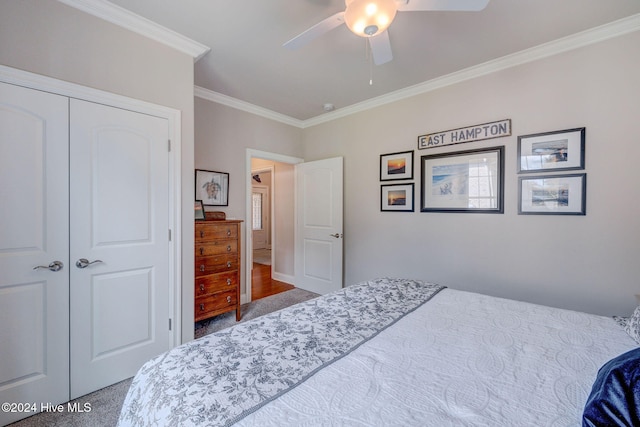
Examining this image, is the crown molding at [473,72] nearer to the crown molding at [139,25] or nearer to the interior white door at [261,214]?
the crown molding at [139,25]

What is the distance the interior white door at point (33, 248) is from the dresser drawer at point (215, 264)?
1.05 m

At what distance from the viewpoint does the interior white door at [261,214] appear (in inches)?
326

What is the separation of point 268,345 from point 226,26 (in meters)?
2.26

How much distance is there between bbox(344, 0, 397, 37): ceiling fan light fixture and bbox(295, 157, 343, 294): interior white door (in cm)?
230

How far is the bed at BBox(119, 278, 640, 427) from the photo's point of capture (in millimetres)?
749

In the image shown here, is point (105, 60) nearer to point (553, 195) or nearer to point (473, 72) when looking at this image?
point (473, 72)

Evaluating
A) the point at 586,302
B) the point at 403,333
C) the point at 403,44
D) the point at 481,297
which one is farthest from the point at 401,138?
the point at 403,333

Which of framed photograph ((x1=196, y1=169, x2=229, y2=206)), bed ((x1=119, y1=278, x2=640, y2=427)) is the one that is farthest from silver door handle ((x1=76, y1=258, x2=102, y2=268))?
framed photograph ((x1=196, y1=169, x2=229, y2=206))

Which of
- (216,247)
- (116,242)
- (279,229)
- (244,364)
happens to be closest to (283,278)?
(279,229)

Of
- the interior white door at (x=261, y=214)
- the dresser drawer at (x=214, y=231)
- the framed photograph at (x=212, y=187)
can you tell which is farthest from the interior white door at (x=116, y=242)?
the interior white door at (x=261, y=214)

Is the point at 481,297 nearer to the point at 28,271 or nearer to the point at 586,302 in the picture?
the point at 586,302

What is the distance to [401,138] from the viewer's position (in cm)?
319

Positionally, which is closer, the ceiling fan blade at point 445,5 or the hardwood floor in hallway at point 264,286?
the ceiling fan blade at point 445,5

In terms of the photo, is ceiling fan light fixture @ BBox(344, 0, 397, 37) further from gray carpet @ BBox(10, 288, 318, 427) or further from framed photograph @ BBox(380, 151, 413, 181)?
gray carpet @ BBox(10, 288, 318, 427)
